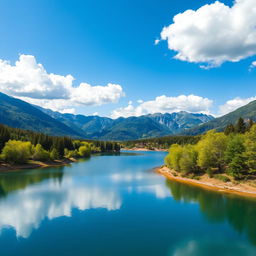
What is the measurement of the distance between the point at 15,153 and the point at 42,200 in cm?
5175

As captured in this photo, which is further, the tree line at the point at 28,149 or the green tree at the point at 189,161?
the tree line at the point at 28,149

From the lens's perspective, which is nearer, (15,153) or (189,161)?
(189,161)

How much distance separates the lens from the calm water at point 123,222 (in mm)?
22906

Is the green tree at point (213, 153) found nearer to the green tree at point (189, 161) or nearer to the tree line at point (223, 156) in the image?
the tree line at point (223, 156)

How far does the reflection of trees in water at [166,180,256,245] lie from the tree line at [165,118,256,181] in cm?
1030

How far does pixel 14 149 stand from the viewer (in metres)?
82.8

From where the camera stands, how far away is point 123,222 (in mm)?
30672

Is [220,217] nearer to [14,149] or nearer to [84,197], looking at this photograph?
[84,197]

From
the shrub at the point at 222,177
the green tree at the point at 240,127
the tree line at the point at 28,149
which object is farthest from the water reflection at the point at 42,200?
the green tree at the point at 240,127

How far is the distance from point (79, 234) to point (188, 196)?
28799 mm

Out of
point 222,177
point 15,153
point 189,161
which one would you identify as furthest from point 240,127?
point 15,153

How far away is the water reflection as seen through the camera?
1210 inches

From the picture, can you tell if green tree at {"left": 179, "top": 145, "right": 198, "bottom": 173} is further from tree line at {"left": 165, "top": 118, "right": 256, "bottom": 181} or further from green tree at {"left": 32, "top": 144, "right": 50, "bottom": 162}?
green tree at {"left": 32, "top": 144, "right": 50, "bottom": 162}

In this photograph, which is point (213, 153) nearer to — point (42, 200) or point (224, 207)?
point (224, 207)
